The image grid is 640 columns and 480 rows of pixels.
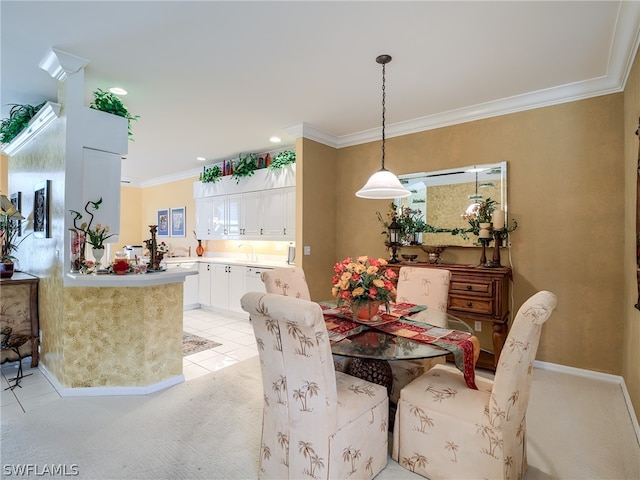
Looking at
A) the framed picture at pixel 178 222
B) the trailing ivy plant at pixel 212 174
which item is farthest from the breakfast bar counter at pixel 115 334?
the framed picture at pixel 178 222

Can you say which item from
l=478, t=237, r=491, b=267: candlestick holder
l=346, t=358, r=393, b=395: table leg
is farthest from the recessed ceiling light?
l=478, t=237, r=491, b=267: candlestick holder

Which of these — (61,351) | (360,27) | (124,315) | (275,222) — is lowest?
(61,351)

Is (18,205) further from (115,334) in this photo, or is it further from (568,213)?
(568,213)

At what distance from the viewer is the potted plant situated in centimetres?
338

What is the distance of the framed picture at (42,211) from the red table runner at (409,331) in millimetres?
2684

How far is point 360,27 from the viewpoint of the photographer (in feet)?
7.40

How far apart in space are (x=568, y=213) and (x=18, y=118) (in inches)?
224

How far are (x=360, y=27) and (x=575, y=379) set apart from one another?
3487 mm

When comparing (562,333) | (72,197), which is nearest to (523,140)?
(562,333)

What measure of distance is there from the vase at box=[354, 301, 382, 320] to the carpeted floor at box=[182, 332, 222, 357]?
2429 mm

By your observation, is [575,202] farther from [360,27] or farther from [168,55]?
[168,55]

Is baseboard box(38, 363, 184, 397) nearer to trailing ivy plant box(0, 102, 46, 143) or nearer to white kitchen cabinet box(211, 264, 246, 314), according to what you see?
white kitchen cabinet box(211, 264, 246, 314)

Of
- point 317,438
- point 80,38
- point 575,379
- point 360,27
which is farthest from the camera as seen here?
point 575,379

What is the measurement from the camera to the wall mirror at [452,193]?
3.50 metres
